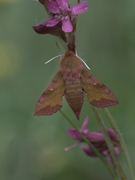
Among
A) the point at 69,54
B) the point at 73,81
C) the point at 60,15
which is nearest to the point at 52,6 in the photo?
the point at 60,15

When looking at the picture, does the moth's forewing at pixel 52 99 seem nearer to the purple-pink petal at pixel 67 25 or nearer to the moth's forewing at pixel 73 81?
the moth's forewing at pixel 73 81

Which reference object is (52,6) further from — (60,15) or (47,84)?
(47,84)

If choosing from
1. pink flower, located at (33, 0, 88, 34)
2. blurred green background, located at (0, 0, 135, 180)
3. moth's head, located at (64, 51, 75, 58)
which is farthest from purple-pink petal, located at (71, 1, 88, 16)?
blurred green background, located at (0, 0, 135, 180)

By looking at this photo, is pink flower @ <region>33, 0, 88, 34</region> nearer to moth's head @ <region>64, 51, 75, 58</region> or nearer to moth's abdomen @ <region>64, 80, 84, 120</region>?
moth's head @ <region>64, 51, 75, 58</region>

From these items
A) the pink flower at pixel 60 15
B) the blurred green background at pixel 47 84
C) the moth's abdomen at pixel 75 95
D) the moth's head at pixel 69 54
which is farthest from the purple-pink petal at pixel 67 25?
the blurred green background at pixel 47 84

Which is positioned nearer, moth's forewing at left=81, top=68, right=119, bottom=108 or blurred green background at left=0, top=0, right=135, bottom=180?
moth's forewing at left=81, top=68, right=119, bottom=108

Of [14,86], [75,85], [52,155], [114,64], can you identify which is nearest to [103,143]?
[75,85]

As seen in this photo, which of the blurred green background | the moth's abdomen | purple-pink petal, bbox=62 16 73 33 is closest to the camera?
purple-pink petal, bbox=62 16 73 33
